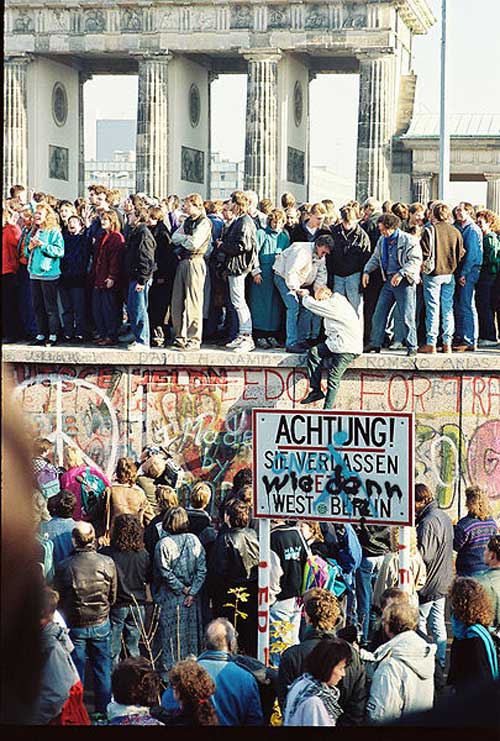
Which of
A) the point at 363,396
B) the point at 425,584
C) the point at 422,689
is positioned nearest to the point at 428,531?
the point at 425,584

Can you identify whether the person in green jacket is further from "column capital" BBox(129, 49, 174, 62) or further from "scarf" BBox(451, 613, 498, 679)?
"column capital" BBox(129, 49, 174, 62)

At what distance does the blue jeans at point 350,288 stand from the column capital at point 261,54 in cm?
3793

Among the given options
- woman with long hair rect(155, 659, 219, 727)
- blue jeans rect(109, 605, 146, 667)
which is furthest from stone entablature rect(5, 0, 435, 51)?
woman with long hair rect(155, 659, 219, 727)

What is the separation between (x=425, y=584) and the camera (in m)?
10.6

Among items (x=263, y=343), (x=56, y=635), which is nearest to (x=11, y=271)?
(x=263, y=343)

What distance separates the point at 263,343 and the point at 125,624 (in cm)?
577

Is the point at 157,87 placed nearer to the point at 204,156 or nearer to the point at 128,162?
the point at 204,156

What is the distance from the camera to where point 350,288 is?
1477 centimetres

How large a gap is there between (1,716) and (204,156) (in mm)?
54893

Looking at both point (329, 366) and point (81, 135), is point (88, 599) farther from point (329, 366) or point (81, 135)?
point (81, 135)

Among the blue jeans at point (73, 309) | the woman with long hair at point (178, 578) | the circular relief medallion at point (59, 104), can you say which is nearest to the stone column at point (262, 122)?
the circular relief medallion at point (59, 104)

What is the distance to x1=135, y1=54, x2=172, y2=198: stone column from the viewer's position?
52.2 metres

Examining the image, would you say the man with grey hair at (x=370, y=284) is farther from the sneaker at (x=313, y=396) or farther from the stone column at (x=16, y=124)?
the stone column at (x=16, y=124)

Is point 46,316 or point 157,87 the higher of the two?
point 157,87
